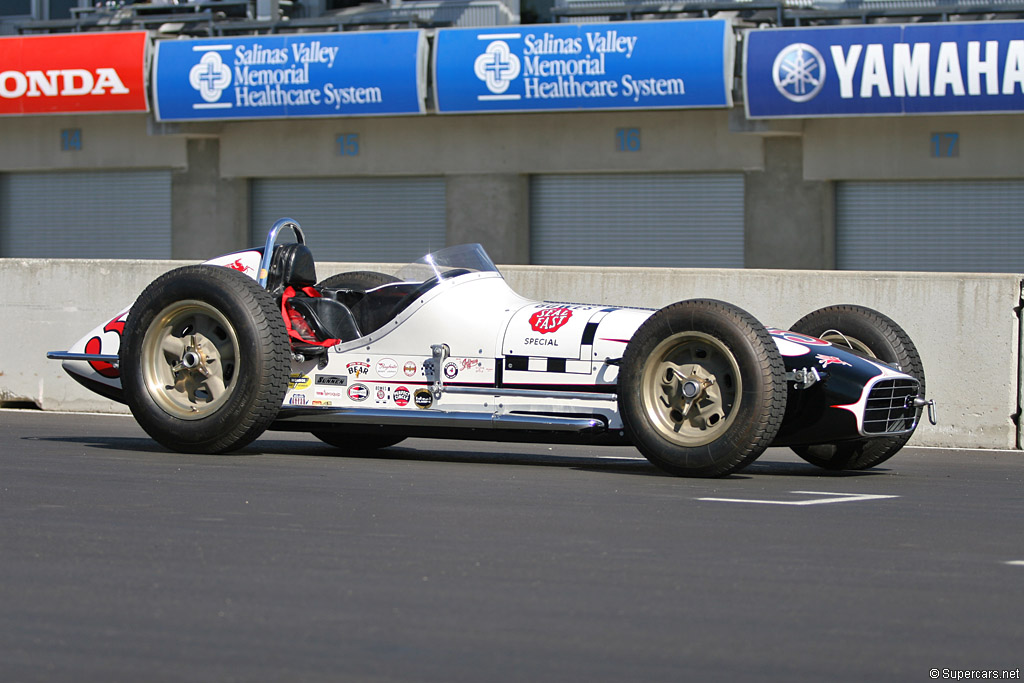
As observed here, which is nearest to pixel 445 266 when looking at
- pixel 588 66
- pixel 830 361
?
pixel 830 361

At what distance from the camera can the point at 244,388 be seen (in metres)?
8.76

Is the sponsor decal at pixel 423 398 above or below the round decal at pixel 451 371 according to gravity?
below

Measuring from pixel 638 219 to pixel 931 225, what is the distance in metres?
4.47

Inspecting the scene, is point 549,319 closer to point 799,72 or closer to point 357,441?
point 357,441

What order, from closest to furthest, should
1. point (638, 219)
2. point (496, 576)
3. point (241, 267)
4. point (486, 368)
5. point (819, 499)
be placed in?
point (496, 576), point (819, 499), point (486, 368), point (241, 267), point (638, 219)

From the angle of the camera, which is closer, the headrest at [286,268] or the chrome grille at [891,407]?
the chrome grille at [891,407]

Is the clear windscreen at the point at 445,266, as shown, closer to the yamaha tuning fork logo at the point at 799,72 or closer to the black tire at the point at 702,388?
the black tire at the point at 702,388

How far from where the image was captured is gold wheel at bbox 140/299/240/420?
910 cm

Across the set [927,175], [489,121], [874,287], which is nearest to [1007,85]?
[927,175]

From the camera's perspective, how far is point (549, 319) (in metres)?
8.76

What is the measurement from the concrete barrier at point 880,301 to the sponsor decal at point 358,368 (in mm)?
2786

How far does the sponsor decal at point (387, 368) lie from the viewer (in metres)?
9.08

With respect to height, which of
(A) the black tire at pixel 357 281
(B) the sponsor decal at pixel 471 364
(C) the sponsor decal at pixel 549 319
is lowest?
(B) the sponsor decal at pixel 471 364

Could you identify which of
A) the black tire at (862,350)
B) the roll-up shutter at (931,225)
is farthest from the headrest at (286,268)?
the roll-up shutter at (931,225)
